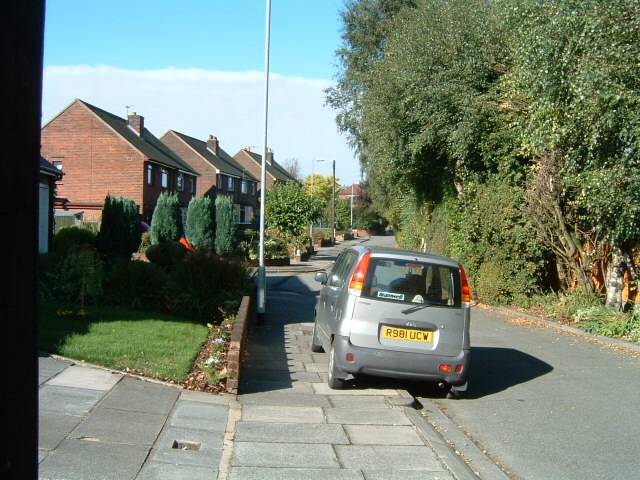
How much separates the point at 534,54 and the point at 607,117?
6.91 feet

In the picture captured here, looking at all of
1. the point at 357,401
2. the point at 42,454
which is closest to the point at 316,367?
the point at 357,401

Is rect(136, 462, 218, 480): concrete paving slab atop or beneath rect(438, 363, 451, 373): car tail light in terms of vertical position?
beneath

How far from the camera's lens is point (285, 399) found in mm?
7293

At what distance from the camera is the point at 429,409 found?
291 inches

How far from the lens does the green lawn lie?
24.9ft

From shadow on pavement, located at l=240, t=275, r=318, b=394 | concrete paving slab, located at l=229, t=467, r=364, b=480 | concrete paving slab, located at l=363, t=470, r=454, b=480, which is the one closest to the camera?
concrete paving slab, located at l=229, t=467, r=364, b=480

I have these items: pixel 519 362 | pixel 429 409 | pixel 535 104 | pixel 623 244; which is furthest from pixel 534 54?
pixel 429 409

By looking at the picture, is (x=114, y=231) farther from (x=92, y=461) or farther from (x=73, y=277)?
(x=92, y=461)

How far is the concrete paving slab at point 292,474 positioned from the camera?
4.75 m

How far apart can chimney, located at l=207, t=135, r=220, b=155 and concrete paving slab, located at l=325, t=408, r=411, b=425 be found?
62.5 meters

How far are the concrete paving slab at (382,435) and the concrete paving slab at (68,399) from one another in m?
2.39

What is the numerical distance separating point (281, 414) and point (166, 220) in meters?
24.3

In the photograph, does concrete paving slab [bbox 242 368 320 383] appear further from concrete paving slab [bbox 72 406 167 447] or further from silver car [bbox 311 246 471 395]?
concrete paving slab [bbox 72 406 167 447]

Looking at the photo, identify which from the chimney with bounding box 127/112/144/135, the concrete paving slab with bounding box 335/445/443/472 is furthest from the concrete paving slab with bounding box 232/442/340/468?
the chimney with bounding box 127/112/144/135
